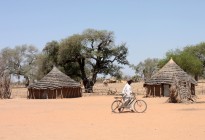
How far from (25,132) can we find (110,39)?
158 feet

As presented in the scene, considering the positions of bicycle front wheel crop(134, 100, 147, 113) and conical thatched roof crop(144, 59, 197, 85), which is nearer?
bicycle front wheel crop(134, 100, 147, 113)

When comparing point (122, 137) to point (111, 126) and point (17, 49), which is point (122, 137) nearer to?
point (111, 126)

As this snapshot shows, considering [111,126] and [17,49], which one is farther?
[17,49]

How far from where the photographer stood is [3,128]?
1445 cm

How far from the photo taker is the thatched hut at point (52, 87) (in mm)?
44938

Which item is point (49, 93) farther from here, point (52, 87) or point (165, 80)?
point (165, 80)

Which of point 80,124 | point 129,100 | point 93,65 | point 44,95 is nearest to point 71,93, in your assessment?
point 44,95

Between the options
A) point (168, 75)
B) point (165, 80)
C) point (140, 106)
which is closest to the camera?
point (140, 106)

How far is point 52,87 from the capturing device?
4475 cm

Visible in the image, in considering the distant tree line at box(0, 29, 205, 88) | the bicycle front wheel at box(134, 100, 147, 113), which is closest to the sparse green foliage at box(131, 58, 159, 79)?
the distant tree line at box(0, 29, 205, 88)

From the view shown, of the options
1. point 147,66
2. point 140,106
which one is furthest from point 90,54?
point 147,66

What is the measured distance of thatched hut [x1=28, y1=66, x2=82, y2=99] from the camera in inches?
1769

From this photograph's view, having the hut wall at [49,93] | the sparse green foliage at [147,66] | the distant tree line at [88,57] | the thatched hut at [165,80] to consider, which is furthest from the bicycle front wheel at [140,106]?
the sparse green foliage at [147,66]

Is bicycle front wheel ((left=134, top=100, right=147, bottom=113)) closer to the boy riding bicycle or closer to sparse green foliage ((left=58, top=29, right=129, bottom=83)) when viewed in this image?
the boy riding bicycle
